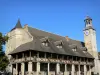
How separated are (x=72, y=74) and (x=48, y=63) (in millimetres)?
9058

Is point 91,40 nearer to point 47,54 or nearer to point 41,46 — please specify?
point 47,54

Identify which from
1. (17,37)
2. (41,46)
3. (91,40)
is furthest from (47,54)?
(91,40)

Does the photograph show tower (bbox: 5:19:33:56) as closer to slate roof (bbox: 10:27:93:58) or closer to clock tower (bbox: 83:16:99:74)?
slate roof (bbox: 10:27:93:58)

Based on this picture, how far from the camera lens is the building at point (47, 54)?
131 feet

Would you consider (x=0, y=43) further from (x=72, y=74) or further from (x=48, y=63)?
(x=72, y=74)

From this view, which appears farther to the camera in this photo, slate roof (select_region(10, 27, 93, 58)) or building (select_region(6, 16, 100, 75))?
slate roof (select_region(10, 27, 93, 58))

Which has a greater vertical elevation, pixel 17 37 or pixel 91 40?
pixel 91 40

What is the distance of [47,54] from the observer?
41.5 metres

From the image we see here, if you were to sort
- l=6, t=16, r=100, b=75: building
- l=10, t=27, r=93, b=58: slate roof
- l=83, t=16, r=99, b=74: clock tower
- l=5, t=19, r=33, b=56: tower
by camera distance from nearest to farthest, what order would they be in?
l=6, t=16, r=100, b=75: building, l=10, t=27, r=93, b=58: slate roof, l=5, t=19, r=33, b=56: tower, l=83, t=16, r=99, b=74: clock tower

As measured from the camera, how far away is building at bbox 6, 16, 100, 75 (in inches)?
1567

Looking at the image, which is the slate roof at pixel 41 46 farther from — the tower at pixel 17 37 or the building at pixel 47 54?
the tower at pixel 17 37

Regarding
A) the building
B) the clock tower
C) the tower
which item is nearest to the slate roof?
the building

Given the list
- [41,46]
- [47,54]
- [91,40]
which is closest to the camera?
[41,46]

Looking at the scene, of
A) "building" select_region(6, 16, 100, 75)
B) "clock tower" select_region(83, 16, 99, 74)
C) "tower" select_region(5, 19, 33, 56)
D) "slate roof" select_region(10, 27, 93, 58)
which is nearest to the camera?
"building" select_region(6, 16, 100, 75)
